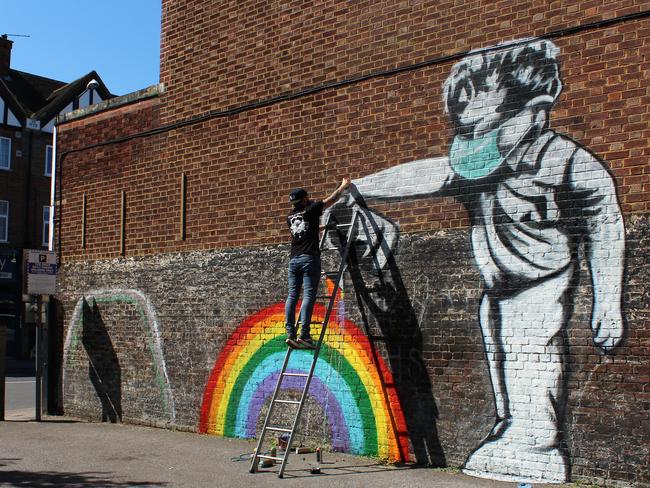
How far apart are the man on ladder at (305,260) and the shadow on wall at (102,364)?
4324mm

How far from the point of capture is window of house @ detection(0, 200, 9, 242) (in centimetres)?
3192

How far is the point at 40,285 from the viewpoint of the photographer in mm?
12367

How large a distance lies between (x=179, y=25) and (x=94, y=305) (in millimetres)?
4412

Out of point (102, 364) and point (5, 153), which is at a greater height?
point (5, 153)

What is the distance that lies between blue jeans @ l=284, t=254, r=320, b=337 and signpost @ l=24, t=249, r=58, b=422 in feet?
18.2

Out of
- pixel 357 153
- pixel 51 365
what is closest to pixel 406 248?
pixel 357 153

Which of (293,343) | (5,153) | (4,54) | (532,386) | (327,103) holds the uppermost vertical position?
(4,54)

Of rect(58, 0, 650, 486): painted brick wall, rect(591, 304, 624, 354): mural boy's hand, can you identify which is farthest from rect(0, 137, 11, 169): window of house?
rect(591, 304, 624, 354): mural boy's hand

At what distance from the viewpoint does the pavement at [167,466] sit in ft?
24.2

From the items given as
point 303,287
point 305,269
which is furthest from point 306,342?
point 305,269

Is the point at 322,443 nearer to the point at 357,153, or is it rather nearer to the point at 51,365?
the point at 357,153

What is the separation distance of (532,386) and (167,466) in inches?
149

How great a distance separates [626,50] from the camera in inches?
280

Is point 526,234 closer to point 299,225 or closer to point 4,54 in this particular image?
point 299,225
